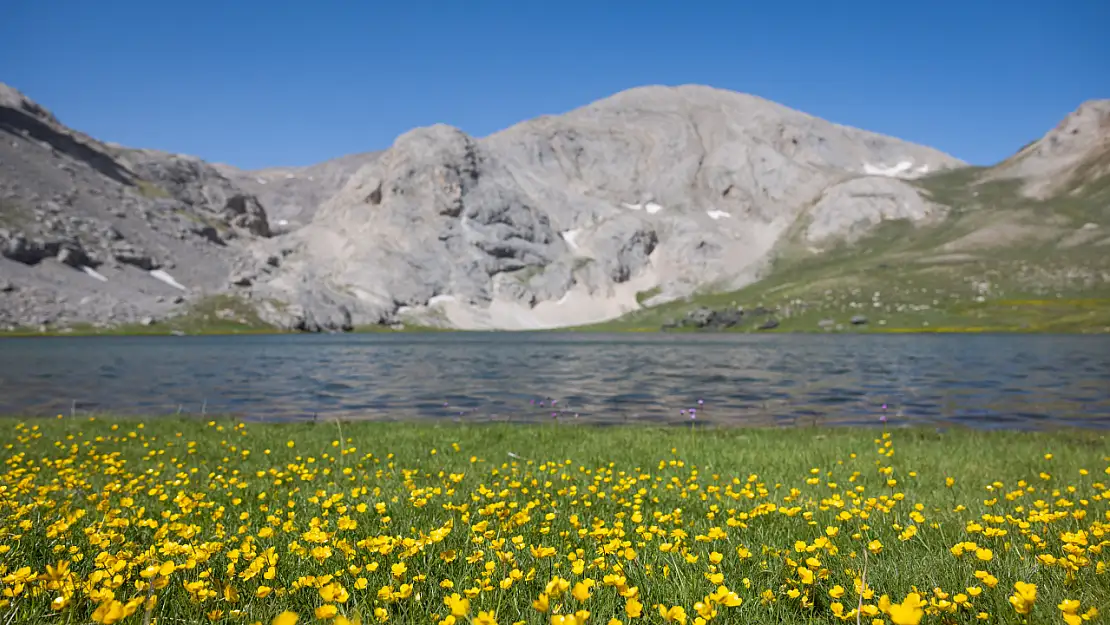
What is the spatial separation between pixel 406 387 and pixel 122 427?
2969cm

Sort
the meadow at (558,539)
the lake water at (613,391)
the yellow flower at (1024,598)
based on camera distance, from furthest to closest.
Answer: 1. the lake water at (613,391)
2. the meadow at (558,539)
3. the yellow flower at (1024,598)

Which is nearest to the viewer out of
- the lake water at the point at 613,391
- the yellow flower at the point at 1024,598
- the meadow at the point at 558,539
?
the yellow flower at the point at 1024,598

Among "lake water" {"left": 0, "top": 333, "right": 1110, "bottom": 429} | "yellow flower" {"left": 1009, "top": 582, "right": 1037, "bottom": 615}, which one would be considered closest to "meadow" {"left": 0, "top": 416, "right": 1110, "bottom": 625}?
"yellow flower" {"left": 1009, "top": 582, "right": 1037, "bottom": 615}

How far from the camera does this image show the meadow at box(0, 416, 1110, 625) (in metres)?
4.83

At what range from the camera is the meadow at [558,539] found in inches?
190

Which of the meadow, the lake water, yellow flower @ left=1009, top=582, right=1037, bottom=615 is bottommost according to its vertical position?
the lake water

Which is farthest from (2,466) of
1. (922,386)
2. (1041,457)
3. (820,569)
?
(922,386)

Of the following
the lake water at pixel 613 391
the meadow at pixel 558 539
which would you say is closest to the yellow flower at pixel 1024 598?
the meadow at pixel 558 539

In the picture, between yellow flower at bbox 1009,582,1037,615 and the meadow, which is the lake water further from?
yellow flower at bbox 1009,582,1037,615

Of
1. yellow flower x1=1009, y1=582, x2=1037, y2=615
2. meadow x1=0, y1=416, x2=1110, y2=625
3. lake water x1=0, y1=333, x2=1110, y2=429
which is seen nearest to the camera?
yellow flower x1=1009, y1=582, x2=1037, y2=615

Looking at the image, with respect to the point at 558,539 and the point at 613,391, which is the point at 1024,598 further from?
the point at 613,391

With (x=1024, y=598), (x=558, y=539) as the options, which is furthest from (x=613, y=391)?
→ (x=1024, y=598)

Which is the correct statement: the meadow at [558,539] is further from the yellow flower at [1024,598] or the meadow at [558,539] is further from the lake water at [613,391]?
the lake water at [613,391]

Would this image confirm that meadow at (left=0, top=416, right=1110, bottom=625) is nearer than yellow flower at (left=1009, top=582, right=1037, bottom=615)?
No
